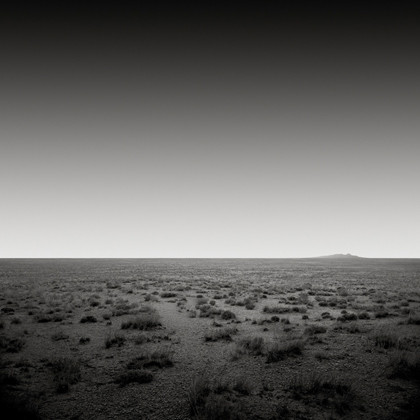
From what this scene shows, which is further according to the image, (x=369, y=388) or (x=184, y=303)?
(x=184, y=303)

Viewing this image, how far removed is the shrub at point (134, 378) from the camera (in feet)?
26.0

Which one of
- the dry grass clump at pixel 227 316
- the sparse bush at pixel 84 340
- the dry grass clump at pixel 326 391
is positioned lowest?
the dry grass clump at pixel 227 316

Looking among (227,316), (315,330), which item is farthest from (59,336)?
(315,330)

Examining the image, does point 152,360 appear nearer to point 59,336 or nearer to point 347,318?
point 59,336

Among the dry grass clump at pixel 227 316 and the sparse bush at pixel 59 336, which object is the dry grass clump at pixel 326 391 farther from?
the sparse bush at pixel 59 336

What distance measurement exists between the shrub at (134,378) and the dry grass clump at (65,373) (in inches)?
45.0

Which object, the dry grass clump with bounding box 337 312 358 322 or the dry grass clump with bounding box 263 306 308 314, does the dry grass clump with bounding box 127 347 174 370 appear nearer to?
the dry grass clump with bounding box 263 306 308 314

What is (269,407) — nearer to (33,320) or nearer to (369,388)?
(369,388)

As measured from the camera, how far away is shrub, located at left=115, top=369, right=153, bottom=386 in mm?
7930

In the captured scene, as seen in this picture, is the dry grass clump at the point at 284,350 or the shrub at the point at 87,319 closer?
the dry grass clump at the point at 284,350

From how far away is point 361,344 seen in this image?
11.2 metres

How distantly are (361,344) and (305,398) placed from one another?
17.6 feet

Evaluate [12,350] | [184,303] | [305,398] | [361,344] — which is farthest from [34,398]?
[184,303]

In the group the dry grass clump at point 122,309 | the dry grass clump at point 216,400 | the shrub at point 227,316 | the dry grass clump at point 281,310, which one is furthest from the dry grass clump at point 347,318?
the dry grass clump at point 122,309
